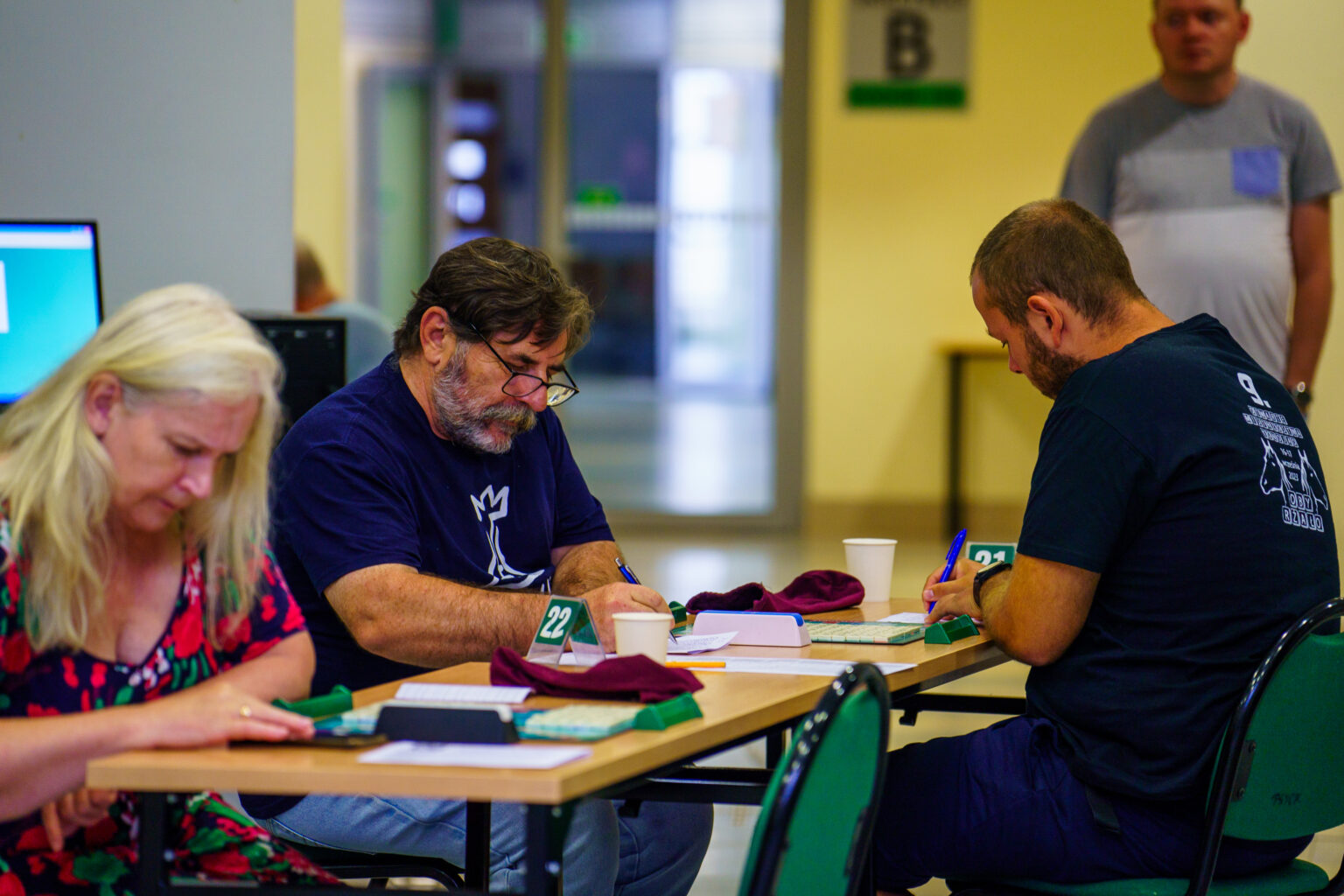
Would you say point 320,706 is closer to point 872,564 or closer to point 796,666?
point 796,666

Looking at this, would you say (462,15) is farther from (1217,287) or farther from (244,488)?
(244,488)

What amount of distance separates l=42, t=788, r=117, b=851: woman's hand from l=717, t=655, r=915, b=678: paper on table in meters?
0.74

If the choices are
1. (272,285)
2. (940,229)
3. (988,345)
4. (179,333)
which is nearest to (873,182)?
(940,229)

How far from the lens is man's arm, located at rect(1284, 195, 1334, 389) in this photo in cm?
386

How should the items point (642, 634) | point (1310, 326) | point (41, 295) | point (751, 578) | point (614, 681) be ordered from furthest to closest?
point (751, 578)
point (1310, 326)
point (41, 295)
point (642, 634)
point (614, 681)

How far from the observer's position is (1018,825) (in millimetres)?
1824

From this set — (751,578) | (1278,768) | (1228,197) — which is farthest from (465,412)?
(751,578)

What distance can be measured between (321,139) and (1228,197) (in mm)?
4385

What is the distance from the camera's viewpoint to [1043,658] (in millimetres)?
1906

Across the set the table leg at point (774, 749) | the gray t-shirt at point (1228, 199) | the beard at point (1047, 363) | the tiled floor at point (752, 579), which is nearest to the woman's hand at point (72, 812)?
the table leg at point (774, 749)

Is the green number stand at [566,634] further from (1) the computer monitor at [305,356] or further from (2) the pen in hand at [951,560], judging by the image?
(1) the computer monitor at [305,356]

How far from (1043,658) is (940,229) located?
6270mm

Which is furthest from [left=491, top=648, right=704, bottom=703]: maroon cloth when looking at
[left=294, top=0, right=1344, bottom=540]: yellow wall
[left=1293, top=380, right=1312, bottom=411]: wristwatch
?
[left=294, top=0, right=1344, bottom=540]: yellow wall

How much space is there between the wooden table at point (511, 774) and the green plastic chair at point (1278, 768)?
0.47 meters
